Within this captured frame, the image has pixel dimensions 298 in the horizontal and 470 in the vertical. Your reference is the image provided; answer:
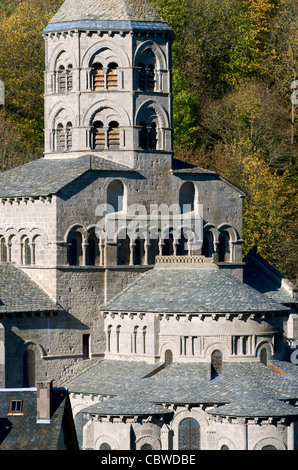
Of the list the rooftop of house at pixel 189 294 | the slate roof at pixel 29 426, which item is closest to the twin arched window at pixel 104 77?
the rooftop of house at pixel 189 294

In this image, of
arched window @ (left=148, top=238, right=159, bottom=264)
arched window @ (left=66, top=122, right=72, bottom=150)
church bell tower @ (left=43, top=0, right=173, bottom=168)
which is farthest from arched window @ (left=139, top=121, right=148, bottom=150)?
arched window @ (left=148, top=238, right=159, bottom=264)

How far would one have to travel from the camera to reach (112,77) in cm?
9531

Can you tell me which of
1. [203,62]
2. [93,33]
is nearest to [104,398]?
[93,33]

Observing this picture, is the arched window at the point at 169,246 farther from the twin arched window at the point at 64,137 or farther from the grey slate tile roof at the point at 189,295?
the twin arched window at the point at 64,137

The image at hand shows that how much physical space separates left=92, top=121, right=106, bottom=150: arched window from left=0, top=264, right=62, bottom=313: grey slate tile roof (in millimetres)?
9107

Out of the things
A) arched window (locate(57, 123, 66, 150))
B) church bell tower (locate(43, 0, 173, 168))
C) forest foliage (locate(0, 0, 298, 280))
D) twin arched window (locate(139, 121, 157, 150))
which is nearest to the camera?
church bell tower (locate(43, 0, 173, 168))

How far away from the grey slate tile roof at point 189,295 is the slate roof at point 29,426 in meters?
16.6

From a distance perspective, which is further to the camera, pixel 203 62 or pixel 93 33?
pixel 203 62

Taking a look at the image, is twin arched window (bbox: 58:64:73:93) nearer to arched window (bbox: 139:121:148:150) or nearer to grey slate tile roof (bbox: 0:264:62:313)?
arched window (bbox: 139:121:148:150)

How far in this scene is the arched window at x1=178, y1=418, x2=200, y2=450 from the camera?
3356 inches

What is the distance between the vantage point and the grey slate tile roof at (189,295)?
291ft

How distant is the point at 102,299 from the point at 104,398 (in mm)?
7175

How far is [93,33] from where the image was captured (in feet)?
310
